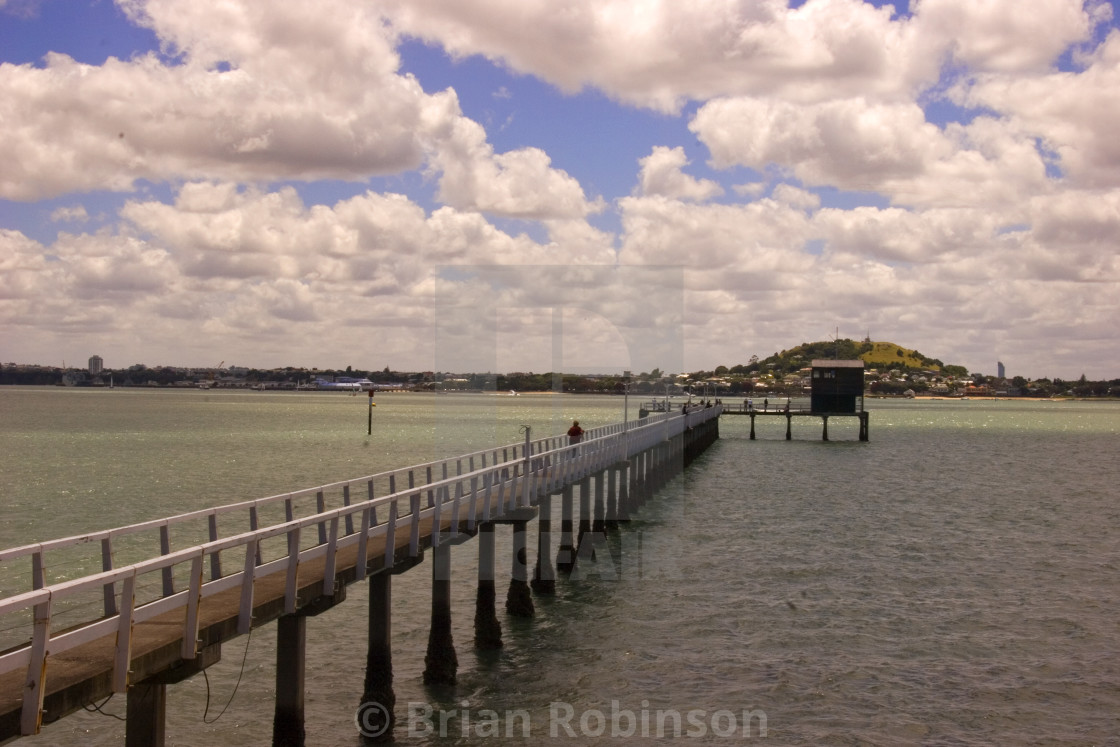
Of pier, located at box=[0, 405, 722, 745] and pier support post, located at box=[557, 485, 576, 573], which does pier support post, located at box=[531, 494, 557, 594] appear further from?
pier support post, located at box=[557, 485, 576, 573]

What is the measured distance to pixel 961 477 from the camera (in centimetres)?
7194

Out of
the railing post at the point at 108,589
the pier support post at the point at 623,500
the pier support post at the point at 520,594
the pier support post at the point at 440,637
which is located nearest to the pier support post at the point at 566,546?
the pier support post at the point at 520,594

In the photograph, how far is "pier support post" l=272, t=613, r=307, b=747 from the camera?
14.3 meters

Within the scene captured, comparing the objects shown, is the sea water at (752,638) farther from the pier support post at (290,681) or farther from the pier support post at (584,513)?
the pier support post at (290,681)

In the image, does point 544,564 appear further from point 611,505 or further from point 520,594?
point 611,505

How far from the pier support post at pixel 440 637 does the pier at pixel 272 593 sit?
26 mm

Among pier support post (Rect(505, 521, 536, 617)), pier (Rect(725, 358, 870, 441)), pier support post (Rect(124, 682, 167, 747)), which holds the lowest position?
pier support post (Rect(505, 521, 536, 617))

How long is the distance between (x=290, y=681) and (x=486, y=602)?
7.84m

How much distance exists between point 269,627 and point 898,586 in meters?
17.0

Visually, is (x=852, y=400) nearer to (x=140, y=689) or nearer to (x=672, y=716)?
(x=672, y=716)

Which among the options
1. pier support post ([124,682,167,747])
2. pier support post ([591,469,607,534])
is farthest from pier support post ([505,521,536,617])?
pier support post ([124,682,167,747])

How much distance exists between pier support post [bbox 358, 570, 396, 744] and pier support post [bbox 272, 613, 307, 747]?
110 inches

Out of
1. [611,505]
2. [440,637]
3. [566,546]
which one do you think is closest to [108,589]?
[440,637]

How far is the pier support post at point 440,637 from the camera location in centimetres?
2000
